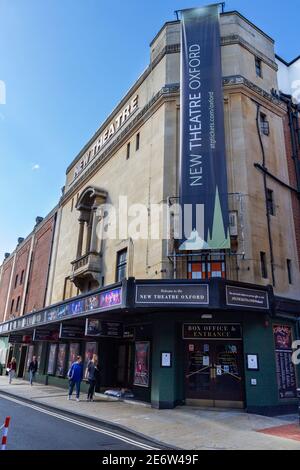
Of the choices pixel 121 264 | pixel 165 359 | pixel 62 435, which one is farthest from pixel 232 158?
pixel 62 435

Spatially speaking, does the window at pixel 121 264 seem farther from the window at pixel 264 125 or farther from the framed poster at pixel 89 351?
the window at pixel 264 125

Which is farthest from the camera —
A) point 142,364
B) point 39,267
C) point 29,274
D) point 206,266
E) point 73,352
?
point 29,274

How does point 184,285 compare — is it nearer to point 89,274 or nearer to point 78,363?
point 78,363

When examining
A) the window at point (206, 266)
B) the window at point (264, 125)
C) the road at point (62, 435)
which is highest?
the window at point (264, 125)

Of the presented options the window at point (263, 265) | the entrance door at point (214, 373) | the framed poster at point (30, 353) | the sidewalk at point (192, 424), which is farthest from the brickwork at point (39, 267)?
the window at point (263, 265)

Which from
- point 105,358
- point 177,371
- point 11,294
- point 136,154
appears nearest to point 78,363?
point 105,358

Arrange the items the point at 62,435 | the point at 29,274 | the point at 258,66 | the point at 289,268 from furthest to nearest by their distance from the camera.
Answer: the point at 29,274 → the point at 258,66 → the point at 289,268 → the point at 62,435

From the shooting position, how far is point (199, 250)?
612 inches

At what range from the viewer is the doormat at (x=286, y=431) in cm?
951

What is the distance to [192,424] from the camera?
428 inches

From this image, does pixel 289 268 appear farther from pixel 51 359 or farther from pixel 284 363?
pixel 51 359

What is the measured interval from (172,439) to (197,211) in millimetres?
9064

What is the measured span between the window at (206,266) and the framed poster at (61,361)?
42.8ft

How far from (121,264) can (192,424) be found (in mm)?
9923
